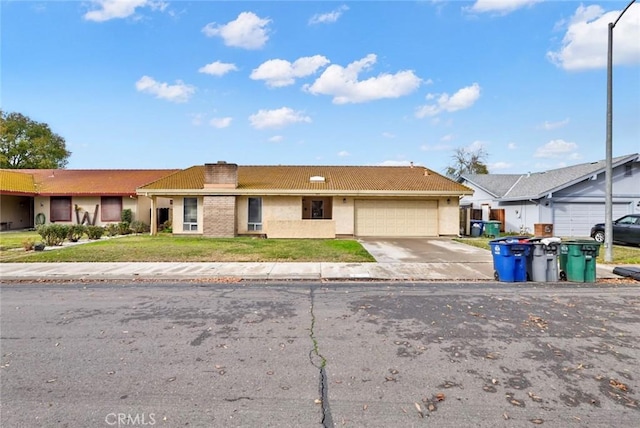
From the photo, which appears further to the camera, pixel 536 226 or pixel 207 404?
pixel 536 226

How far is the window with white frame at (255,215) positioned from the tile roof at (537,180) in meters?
15.7

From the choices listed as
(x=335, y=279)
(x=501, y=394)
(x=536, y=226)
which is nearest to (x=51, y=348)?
(x=501, y=394)

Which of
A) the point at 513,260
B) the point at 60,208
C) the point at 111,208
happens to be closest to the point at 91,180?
the point at 60,208

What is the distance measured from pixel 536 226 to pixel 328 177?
1224cm

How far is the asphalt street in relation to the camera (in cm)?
291

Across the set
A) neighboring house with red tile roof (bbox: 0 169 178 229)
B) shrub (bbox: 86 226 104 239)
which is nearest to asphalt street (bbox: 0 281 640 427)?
shrub (bbox: 86 226 104 239)

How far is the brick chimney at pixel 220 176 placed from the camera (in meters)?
18.3

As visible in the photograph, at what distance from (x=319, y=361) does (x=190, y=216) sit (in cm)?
1656

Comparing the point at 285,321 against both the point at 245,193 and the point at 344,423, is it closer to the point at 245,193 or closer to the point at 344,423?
the point at 344,423

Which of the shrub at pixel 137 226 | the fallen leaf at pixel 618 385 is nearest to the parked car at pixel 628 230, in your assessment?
the fallen leaf at pixel 618 385

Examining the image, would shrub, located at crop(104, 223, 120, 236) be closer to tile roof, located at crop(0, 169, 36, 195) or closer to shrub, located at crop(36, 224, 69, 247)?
shrub, located at crop(36, 224, 69, 247)

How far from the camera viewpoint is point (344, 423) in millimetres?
2758

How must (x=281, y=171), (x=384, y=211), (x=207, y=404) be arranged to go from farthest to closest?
1. (x=281, y=171)
2. (x=384, y=211)
3. (x=207, y=404)

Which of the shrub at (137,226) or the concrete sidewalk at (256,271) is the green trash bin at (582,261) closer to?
the concrete sidewalk at (256,271)
